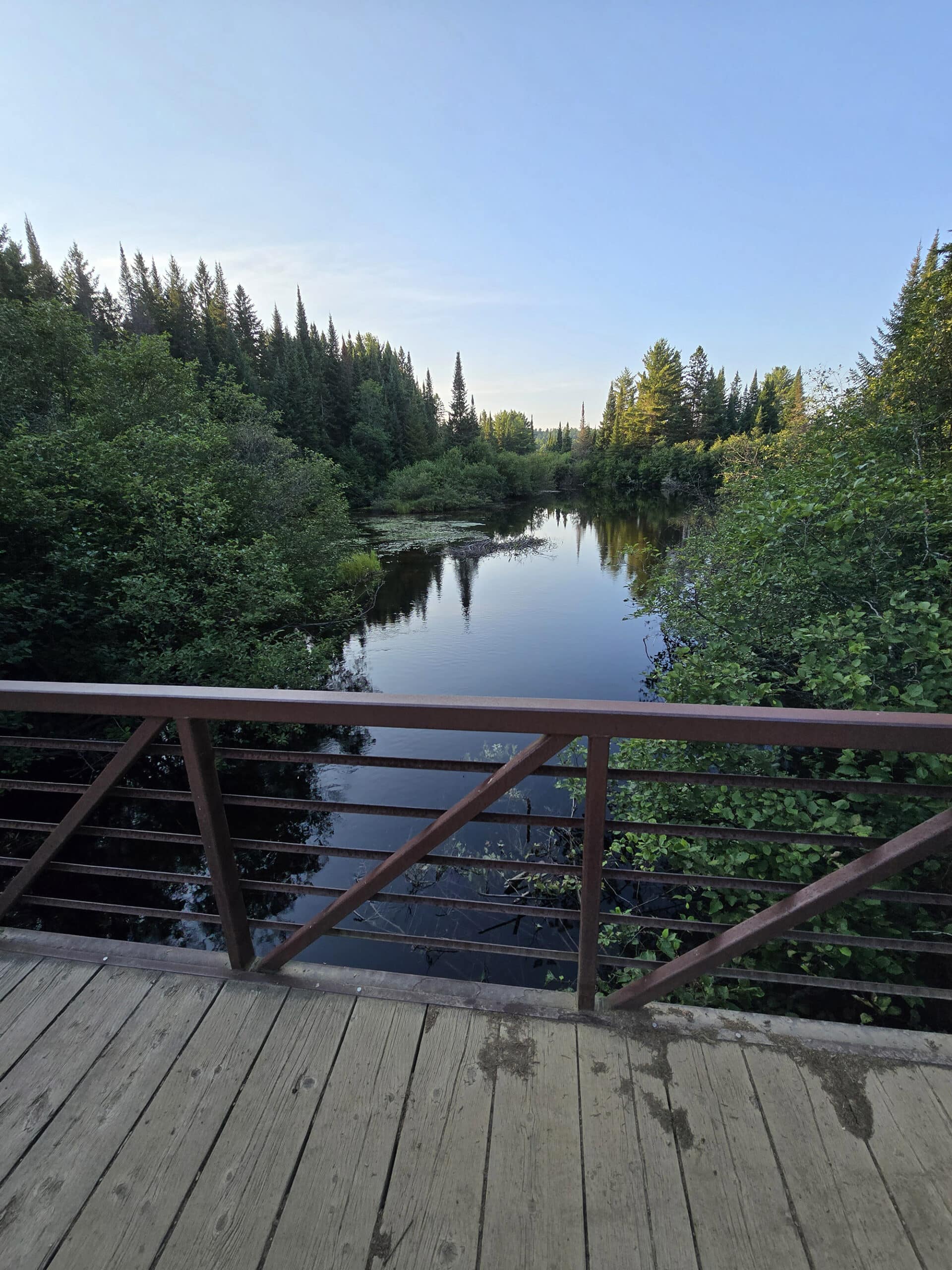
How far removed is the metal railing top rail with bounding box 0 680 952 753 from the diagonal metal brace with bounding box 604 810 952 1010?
193 mm

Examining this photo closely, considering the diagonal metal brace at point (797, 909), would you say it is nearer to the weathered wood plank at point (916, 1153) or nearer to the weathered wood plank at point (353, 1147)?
the weathered wood plank at point (916, 1153)

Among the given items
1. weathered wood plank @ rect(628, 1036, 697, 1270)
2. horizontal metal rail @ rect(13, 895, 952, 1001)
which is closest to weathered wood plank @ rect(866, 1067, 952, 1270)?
horizontal metal rail @ rect(13, 895, 952, 1001)

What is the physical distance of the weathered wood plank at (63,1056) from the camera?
1.23m

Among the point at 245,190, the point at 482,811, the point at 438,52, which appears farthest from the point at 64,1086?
the point at 245,190

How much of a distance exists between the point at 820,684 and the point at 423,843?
264cm

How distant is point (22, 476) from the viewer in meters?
5.73

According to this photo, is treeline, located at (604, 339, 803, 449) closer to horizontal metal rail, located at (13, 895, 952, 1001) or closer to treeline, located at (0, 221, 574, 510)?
treeline, located at (0, 221, 574, 510)

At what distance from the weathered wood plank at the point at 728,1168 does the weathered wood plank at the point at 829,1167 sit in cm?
3

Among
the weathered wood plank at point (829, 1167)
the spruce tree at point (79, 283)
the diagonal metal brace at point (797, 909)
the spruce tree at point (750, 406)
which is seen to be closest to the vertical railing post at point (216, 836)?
the diagonal metal brace at point (797, 909)

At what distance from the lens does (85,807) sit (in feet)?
4.72

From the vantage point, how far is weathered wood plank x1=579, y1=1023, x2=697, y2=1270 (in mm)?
989

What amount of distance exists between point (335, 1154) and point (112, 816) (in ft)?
20.4

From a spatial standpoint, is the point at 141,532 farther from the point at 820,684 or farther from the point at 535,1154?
the point at 535,1154

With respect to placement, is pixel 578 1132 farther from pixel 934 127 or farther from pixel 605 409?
pixel 605 409
